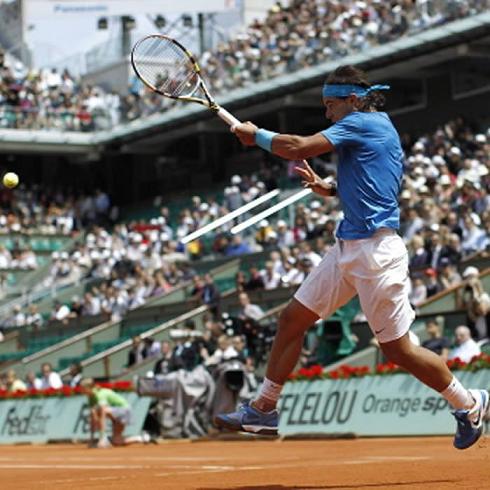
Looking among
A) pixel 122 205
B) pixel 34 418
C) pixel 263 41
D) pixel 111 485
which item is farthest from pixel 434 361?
pixel 122 205

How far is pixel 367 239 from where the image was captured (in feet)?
27.8

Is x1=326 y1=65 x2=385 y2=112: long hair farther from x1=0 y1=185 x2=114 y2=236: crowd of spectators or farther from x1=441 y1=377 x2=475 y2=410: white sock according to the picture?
x1=0 y1=185 x2=114 y2=236: crowd of spectators

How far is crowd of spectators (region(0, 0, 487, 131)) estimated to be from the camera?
33375mm

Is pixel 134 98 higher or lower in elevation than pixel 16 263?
higher

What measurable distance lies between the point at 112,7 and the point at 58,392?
25.8 m

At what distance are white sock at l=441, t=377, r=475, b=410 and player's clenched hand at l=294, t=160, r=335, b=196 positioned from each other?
1.60 metres

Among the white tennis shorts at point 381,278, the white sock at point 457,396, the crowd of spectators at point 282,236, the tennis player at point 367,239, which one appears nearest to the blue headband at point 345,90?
the tennis player at point 367,239

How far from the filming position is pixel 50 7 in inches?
1951

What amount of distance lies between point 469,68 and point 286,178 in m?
5.72

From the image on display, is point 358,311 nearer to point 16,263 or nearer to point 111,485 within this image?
point 111,485

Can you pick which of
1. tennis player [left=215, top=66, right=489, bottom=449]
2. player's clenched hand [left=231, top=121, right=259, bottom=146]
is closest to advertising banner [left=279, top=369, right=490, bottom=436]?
tennis player [left=215, top=66, right=489, bottom=449]

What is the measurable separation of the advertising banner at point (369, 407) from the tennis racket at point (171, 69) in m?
7.75

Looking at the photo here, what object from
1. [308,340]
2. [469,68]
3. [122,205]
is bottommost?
[122,205]

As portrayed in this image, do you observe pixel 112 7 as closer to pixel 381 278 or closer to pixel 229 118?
pixel 229 118
